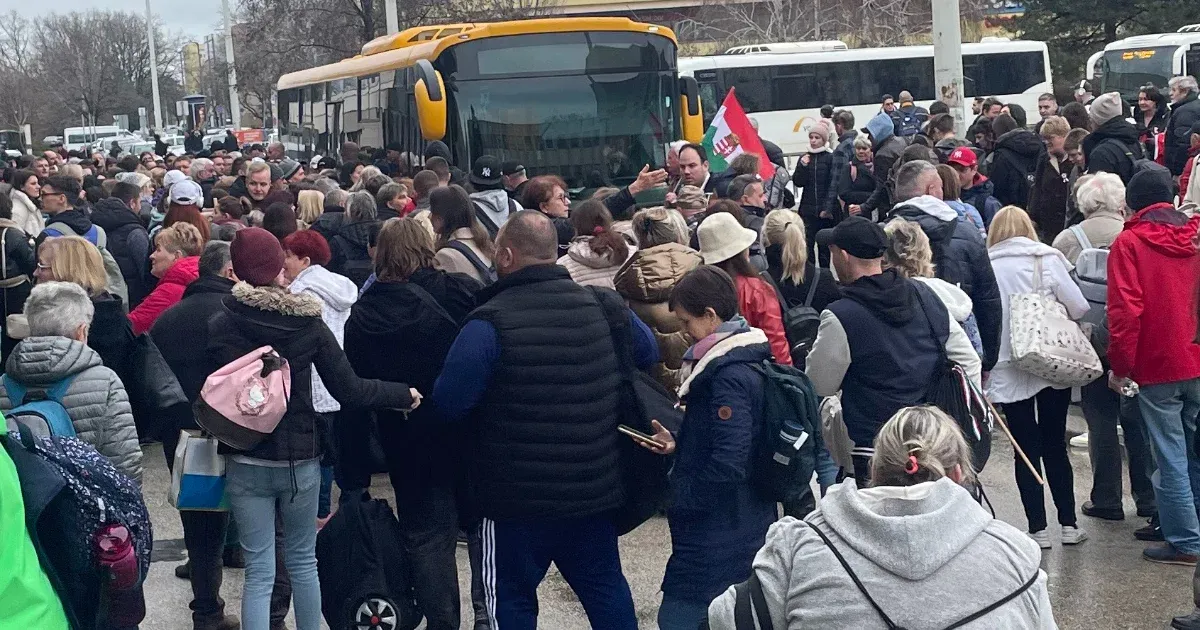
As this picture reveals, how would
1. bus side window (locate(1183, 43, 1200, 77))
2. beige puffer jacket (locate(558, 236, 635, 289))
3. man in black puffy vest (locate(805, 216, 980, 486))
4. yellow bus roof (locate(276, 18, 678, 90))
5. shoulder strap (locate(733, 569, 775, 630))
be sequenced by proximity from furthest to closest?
bus side window (locate(1183, 43, 1200, 77)) → yellow bus roof (locate(276, 18, 678, 90)) → beige puffer jacket (locate(558, 236, 635, 289)) → man in black puffy vest (locate(805, 216, 980, 486)) → shoulder strap (locate(733, 569, 775, 630))

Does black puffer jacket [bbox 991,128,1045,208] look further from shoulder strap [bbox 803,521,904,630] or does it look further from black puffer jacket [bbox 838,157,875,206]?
shoulder strap [bbox 803,521,904,630]

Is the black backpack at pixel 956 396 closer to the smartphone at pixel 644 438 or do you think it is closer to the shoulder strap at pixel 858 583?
the smartphone at pixel 644 438

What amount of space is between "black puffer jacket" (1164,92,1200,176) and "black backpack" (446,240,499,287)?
960cm

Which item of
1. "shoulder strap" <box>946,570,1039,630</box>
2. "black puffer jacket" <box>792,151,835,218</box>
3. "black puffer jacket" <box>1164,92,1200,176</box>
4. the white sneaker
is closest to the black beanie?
the white sneaker

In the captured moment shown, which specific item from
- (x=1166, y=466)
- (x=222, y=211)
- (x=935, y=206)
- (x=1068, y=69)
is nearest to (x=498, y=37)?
(x=222, y=211)

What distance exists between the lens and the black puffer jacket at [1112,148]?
10930 millimetres

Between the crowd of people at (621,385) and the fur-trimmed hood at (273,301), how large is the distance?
0.01 meters

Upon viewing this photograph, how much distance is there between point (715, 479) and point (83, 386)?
236 centimetres

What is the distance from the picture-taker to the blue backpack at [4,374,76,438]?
4723mm

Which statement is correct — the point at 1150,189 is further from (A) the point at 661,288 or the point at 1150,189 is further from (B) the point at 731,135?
(B) the point at 731,135

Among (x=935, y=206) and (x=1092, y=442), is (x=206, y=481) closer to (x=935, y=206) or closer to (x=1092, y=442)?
(x=935, y=206)

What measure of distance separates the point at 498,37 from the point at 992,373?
8.65 meters

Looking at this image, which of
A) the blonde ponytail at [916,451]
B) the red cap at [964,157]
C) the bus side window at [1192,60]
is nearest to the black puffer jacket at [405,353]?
the blonde ponytail at [916,451]

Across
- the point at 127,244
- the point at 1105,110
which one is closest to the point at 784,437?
the point at 127,244
